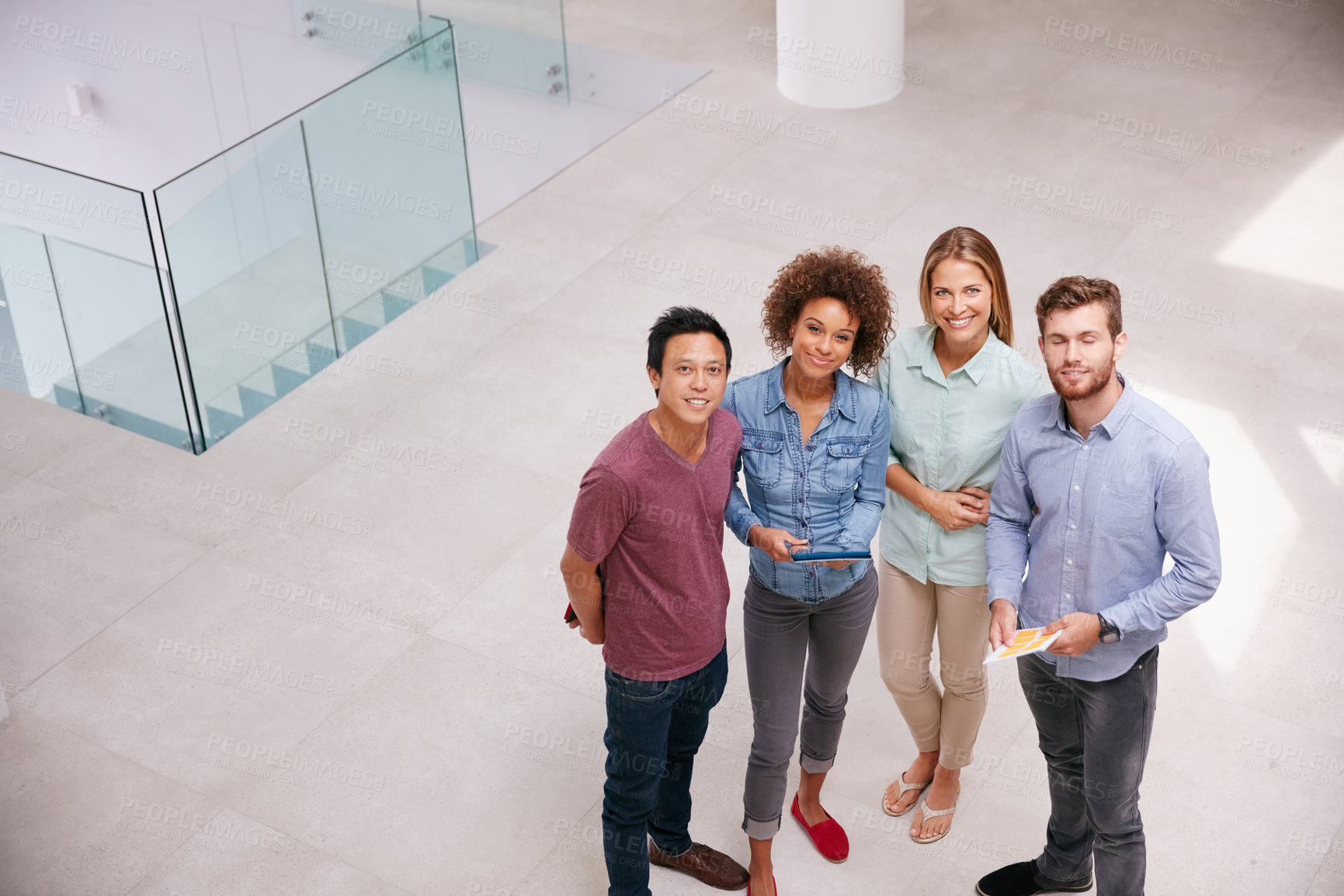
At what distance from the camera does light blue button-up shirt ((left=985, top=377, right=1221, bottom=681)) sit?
290cm

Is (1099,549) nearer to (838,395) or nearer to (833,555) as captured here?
(833,555)

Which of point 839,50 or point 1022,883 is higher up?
point 839,50

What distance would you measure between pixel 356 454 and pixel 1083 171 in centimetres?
429

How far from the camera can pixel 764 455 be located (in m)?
3.28

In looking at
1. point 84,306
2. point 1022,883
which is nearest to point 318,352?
point 84,306

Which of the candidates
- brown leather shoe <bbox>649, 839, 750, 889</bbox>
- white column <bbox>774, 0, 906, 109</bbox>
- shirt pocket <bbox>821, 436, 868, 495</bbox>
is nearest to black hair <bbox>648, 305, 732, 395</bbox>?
shirt pocket <bbox>821, 436, 868, 495</bbox>

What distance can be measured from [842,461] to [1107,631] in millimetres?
713

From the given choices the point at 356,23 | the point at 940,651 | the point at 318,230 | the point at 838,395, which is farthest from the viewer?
the point at 356,23

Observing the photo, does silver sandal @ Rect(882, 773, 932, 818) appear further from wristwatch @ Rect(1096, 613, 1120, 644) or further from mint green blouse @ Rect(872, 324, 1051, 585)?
wristwatch @ Rect(1096, 613, 1120, 644)

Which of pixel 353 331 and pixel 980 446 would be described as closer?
pixel 980 446

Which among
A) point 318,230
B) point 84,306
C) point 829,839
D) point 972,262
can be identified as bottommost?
point 829,839

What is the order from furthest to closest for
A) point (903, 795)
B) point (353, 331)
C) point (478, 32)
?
point (478, 32) < point (353, 331) < point (903, 795)

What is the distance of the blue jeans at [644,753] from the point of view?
330 centimetres

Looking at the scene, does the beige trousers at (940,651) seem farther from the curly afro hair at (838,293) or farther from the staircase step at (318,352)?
the staircase step at (318,352)
